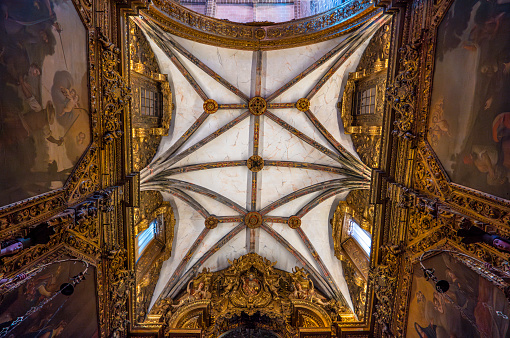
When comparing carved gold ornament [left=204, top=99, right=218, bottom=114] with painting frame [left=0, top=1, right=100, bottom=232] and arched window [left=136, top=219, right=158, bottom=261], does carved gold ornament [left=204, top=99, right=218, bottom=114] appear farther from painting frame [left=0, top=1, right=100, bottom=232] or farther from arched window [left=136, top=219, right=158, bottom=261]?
arched window [left=136, top=219, right=158, bottom=261]

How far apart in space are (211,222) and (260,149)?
455 cm

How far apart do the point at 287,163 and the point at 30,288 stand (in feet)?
33.9

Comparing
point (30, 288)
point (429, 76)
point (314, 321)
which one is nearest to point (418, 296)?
point (314, 321)

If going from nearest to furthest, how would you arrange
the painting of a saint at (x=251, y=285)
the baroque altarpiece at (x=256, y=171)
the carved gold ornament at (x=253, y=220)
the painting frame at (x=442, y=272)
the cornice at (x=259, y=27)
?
1. the painting frame at (x=442, y=272)
2. the baroque altarpiece at (x=256, y=171)
3. the cornice at (x=259, y=27)
4. the painting of a saint at (x=251, y=285)
5. the carved gold ornament at (x=253, y=220)

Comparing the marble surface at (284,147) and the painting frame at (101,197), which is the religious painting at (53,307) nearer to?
the painting frame at (101,197)

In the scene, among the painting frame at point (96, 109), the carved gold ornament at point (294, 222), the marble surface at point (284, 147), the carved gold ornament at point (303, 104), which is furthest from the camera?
the carved gold ornament at point (294, 222)

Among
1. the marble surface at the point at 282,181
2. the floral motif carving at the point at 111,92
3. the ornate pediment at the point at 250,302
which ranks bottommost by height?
the ornate pediment at the point at 250,302

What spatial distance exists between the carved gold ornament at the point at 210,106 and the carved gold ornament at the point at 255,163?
117 inches

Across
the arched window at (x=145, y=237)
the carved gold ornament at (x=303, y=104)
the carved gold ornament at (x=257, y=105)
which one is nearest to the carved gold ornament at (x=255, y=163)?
the carved gold ornament at (x=257, y=105)

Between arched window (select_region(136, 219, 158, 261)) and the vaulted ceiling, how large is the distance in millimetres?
1289

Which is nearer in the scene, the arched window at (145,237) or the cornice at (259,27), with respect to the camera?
the cornice at (259,27)

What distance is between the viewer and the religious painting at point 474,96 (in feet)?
15.6

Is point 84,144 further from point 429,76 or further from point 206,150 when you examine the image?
point 429,76

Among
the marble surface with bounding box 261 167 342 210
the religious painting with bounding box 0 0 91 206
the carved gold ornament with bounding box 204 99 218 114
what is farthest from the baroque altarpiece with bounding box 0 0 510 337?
the carved gold ornament with bounding box 204 99 218 114
